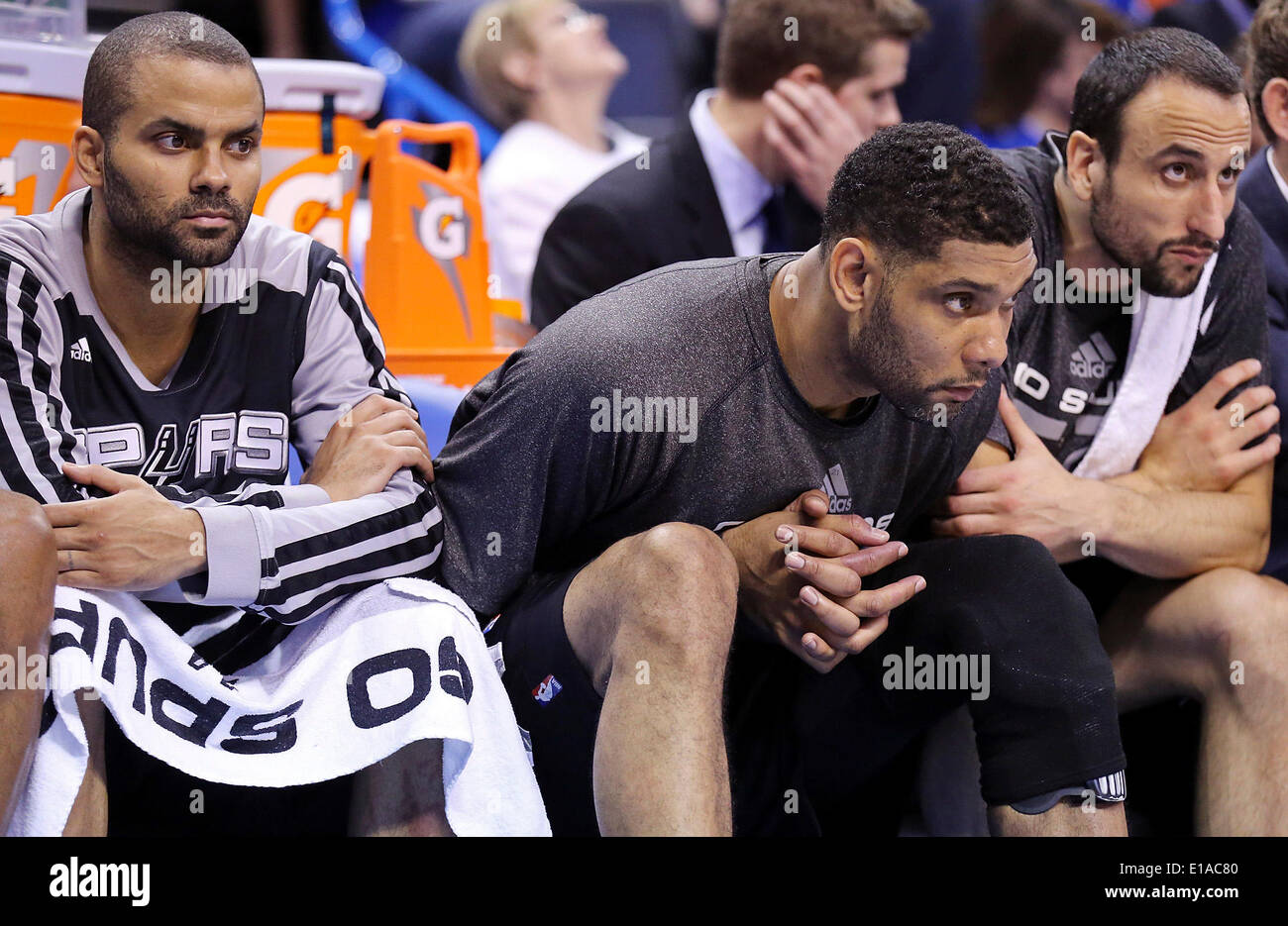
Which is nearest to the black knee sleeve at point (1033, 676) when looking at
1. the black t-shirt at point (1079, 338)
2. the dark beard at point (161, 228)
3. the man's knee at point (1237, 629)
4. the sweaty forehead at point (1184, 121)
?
the man's knee at point (1237, 629)

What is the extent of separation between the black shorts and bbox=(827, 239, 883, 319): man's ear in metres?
0.34

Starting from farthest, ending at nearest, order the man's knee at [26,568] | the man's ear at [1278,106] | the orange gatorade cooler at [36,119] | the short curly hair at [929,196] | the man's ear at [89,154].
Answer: the man's ear at [1278,106]
the orange gatorade cooler at [36,119]
the man's ear at [89,154]
the short curly hair at [929,196]
the man's knee at [26,568]

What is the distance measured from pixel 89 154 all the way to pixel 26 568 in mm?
559

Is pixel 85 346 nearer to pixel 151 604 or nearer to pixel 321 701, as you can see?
pixel 151 604

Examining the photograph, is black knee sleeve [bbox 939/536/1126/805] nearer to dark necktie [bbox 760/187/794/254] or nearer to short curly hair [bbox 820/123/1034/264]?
short curly hair [bbox 820/123/1034/264]

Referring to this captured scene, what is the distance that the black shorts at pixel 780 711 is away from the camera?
1734 mm

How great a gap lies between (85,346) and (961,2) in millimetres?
3415

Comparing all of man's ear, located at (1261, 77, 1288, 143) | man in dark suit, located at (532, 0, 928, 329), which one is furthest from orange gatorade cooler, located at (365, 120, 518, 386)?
man's ear, located at (1261, 77, 1288, 143)

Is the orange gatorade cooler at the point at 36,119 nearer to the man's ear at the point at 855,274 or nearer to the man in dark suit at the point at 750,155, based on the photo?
the man in dark suit at the point at 750,155

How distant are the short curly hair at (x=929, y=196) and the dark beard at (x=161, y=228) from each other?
72cm

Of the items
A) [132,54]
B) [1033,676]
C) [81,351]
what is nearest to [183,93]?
[132,54]

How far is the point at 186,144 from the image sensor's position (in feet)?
5.81

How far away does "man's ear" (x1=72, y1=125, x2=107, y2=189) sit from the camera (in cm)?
178

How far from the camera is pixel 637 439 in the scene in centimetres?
174
